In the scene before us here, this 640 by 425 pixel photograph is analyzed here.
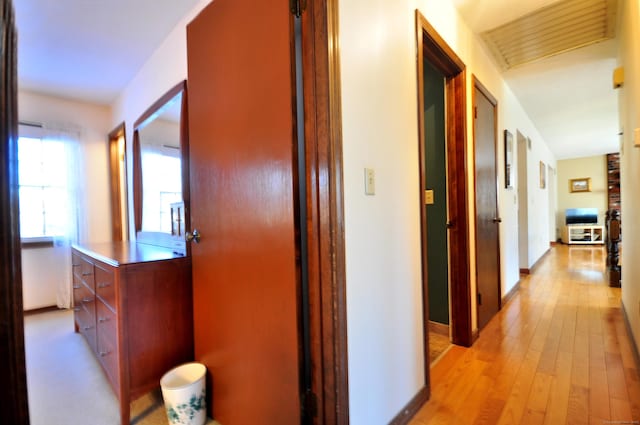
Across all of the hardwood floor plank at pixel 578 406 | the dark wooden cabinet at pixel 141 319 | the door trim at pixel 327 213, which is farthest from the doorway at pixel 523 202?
the dark wooden cabinet at pixel 141 319

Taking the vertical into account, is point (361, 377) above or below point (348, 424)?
above

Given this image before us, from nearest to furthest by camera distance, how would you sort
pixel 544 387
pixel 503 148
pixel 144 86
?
pixel 544 387
pixel 144 86
pixel 503 148

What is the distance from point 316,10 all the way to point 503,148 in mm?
2827

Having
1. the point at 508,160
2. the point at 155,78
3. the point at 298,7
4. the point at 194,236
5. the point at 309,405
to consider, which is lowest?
the point at 309,405

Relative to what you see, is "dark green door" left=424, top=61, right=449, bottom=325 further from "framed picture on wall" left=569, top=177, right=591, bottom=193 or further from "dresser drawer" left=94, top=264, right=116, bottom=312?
"framed picture on wall" left=569, top=177, right=591, bottom=193

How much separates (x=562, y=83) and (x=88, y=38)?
4828mm

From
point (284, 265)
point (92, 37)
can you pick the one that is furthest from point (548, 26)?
point (92, 37)

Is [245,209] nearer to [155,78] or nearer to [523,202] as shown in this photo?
[155,78]

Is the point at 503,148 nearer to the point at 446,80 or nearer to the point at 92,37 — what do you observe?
the point at 446,80

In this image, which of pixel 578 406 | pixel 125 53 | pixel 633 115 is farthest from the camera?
pixel 125 53

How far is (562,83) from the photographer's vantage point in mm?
3434

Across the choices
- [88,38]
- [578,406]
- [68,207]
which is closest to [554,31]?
[578,406]

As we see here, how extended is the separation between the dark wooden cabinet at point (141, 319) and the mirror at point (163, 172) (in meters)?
0.27

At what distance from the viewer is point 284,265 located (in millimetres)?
1113
